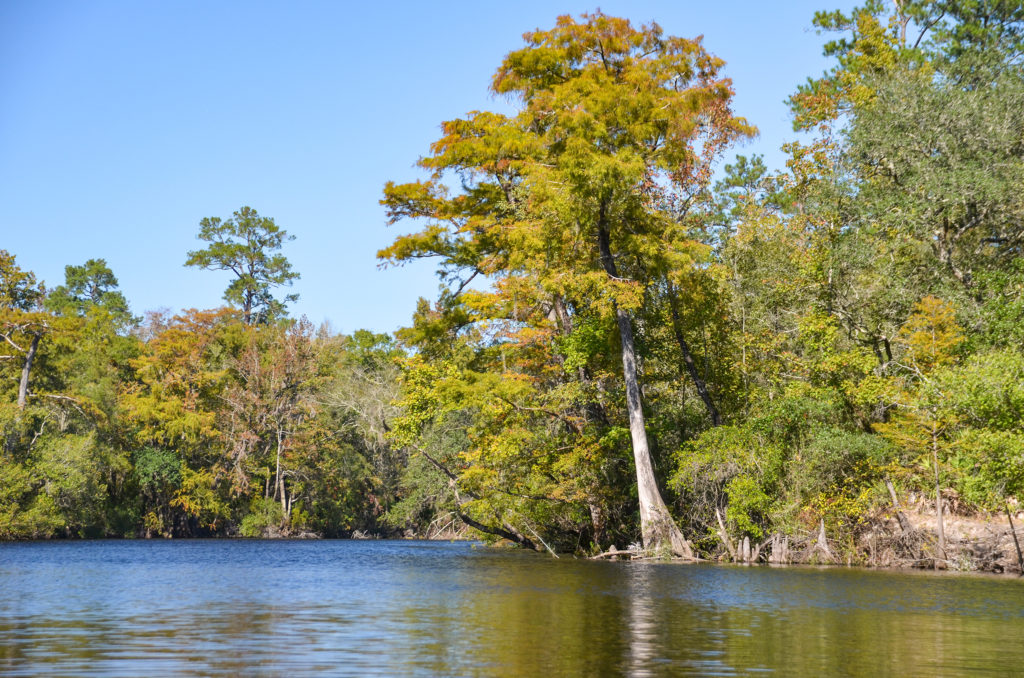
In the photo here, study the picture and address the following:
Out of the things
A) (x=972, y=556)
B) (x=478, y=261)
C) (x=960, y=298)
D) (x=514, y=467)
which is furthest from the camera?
(x=478, y=261)

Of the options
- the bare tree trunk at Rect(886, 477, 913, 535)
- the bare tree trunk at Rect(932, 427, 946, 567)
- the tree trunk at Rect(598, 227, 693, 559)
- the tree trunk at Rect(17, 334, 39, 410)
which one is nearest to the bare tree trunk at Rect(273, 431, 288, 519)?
the tree trunk at Rect(17, 334, 39, 410)

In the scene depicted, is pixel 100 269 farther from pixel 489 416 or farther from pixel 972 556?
pixel 972 556

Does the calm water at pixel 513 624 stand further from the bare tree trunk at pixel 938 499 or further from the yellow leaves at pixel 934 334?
the yellow leaves at pixel 934 334

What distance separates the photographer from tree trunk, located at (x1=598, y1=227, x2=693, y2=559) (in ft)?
93.5

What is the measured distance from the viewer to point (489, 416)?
31203mm

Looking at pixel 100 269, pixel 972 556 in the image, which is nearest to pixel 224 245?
pixel 100 269

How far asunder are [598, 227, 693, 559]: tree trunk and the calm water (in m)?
5.43

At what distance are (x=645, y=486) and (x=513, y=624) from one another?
1704 centimetres

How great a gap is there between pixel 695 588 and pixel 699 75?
1932 centimetres

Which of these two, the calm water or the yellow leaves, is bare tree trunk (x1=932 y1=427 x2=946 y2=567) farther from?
the calm water

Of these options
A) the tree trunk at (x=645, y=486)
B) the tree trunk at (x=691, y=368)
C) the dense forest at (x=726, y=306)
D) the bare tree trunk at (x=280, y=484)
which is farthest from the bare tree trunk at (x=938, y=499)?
the bare tree trunk at (x=280, y=484)

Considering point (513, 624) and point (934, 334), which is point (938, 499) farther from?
point (513, 624)

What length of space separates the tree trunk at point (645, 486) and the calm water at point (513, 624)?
17.8 ft

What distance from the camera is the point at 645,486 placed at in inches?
1139
